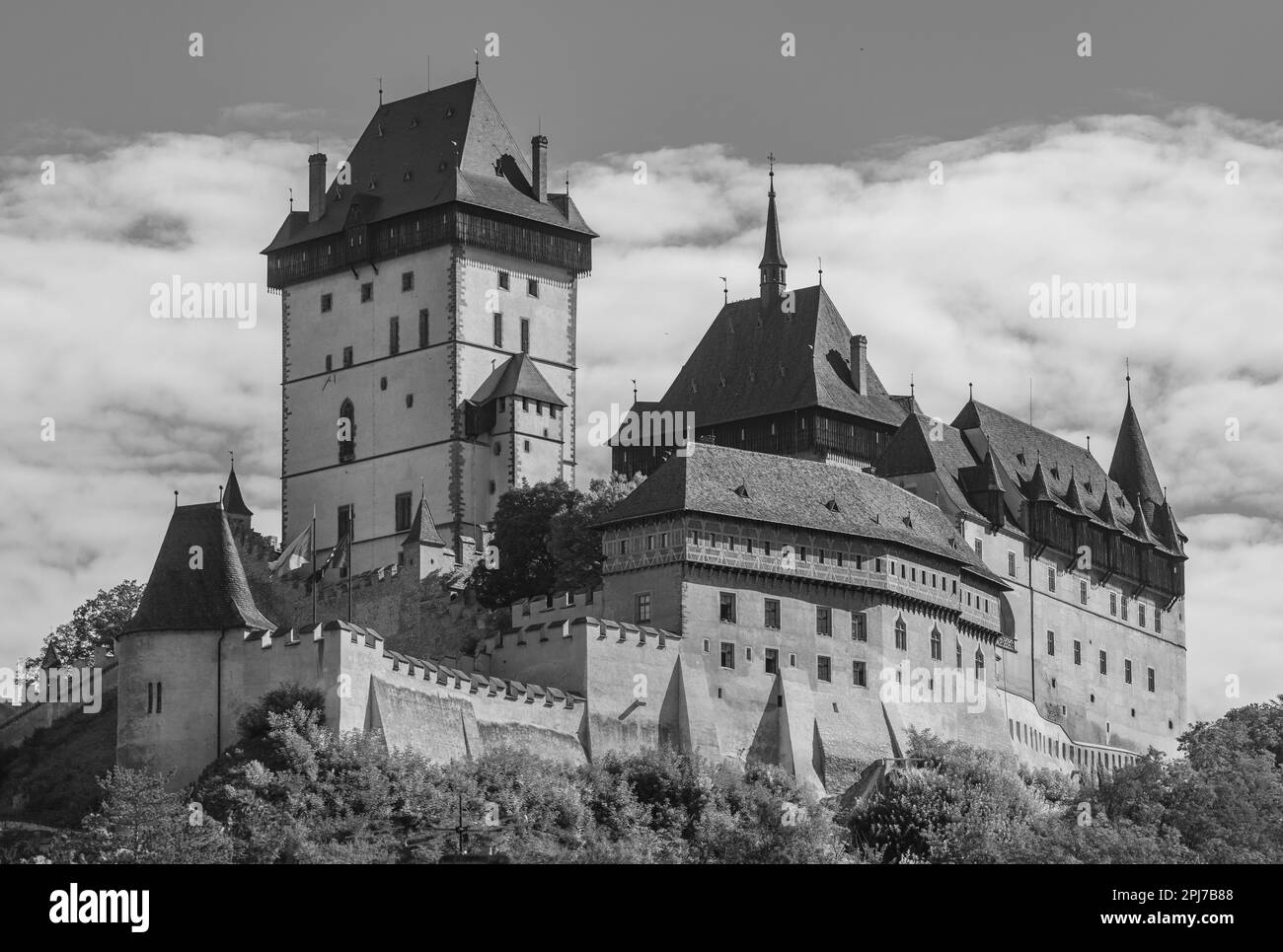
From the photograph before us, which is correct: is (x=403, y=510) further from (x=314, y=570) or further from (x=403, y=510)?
(x=314, y=570)

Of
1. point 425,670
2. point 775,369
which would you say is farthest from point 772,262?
point 425,670

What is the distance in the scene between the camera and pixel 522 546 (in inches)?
3344

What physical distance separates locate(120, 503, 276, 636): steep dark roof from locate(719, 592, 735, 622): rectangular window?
13118 mm

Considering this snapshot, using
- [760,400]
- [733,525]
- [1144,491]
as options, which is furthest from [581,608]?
[1144,491]

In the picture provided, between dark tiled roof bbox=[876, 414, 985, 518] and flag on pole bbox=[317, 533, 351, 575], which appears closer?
flag on pole bbox=[317, 533, 351, 575]

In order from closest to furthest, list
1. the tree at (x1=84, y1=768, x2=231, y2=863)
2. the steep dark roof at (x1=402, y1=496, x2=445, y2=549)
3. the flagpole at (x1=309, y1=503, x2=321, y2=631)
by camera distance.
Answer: the tree at (x1=84, y1=768, x2=231, y2=863), the steep dark roof at (x1=402, y1=496, x2=445, y2=549), the flagpole at (x1=309, y1=503, x2=321, y2=631)

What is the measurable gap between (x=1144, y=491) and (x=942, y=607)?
33.3m

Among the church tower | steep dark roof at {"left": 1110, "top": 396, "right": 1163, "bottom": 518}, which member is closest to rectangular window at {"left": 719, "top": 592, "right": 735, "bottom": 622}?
the church tower

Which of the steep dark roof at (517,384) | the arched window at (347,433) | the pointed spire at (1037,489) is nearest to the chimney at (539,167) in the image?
the steep dark roof at (517,384)

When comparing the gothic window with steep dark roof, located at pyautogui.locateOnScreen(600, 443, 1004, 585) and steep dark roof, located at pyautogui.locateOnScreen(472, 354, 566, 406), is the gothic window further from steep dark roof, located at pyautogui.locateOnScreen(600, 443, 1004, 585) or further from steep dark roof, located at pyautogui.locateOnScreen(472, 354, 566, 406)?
steep dark roof, located at pyautogui.locateOnScreen(600, 443, 1004, 585)

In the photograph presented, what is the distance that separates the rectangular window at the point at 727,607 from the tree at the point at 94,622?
27.1m

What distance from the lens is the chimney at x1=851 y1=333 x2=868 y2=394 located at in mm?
97562
